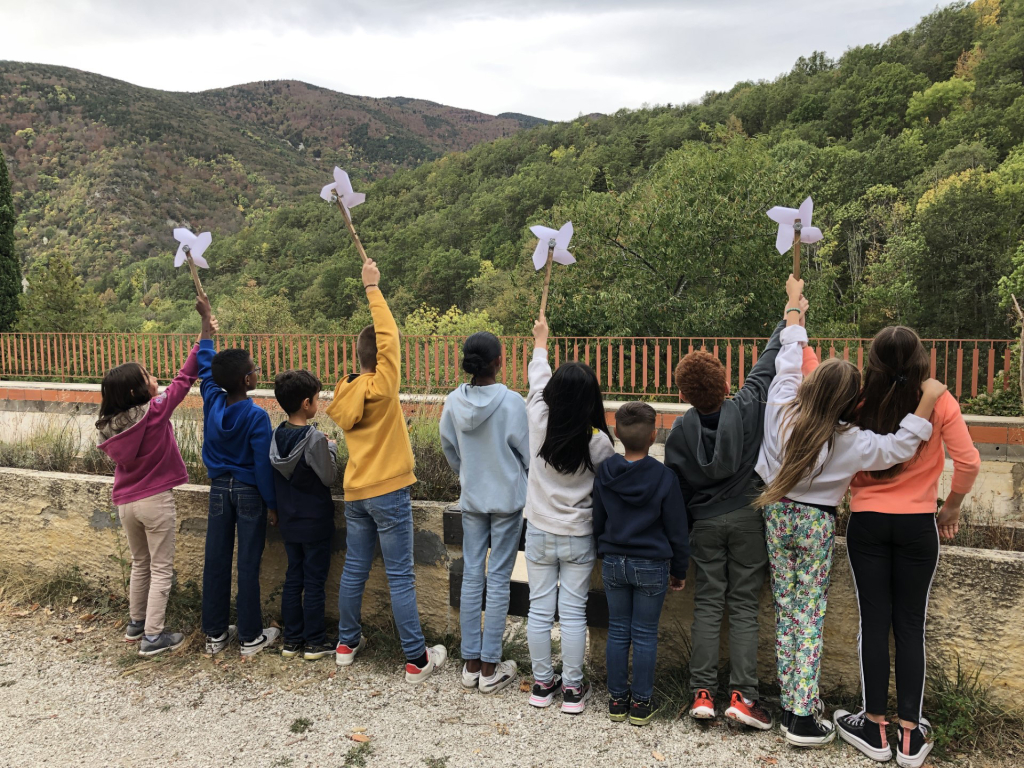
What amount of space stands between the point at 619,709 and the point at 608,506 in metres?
0.93

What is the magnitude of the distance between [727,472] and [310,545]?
2247mm

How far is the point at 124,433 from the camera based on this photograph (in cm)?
385

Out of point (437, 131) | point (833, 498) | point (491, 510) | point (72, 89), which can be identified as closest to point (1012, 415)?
point (833, 498)

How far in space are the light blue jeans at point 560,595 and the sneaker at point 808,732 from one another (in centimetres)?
92

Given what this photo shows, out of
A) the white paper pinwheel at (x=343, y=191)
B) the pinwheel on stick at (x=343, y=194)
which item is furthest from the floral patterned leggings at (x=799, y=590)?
the white paper pinwheel at (x=343, y=191)

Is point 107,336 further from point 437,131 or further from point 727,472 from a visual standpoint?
point 437,131

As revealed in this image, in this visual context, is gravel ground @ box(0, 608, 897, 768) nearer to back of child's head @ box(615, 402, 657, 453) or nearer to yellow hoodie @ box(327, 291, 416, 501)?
yellow hoodie @ box(327, 291, 416, 501)

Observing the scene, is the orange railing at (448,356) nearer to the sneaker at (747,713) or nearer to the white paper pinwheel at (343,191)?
the sneaker at (747,713)

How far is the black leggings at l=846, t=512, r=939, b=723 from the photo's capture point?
2.78 metres

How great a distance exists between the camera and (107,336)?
1149 centimetres

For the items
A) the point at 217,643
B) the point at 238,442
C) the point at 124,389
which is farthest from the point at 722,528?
the point at 124,389

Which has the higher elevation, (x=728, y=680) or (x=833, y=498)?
(x=833, y=498)

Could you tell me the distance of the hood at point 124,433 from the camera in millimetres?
3861

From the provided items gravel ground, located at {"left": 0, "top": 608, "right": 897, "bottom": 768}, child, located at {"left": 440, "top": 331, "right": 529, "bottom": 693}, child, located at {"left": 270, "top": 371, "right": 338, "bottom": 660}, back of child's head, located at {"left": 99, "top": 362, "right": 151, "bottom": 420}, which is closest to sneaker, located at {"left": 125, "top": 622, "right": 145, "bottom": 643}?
gravel ground, located at {"left": 0, "top": 608, "right": 897, "bottom": 768}
